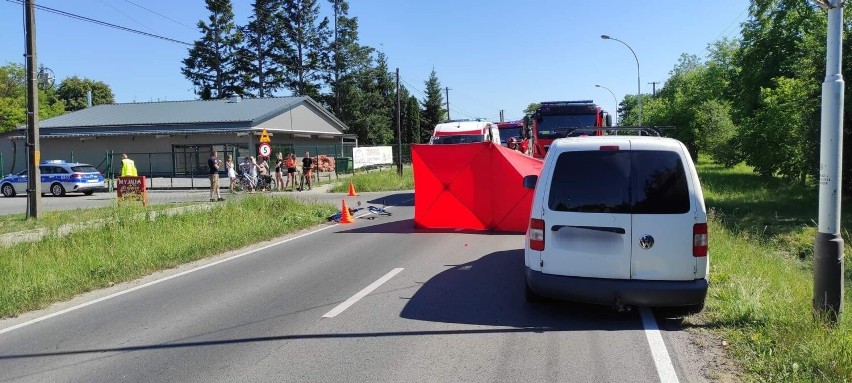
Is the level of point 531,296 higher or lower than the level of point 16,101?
lower

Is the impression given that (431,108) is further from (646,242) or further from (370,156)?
(646,242)

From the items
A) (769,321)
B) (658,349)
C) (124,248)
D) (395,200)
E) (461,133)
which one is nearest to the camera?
(658,349)

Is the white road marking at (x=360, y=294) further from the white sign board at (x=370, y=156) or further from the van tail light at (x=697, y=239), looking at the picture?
the white sign board at (x=370, y=156)

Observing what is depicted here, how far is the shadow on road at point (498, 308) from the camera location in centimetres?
633

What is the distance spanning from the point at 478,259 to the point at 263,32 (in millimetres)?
61130

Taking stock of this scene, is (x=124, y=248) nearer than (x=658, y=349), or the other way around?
(x=658, y=349)

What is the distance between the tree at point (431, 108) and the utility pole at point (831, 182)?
262ft

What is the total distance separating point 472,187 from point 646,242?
293 inches

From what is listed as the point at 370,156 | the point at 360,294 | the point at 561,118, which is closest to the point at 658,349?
the point at 360,294

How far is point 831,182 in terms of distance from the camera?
224 inches

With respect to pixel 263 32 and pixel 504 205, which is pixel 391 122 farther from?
pixel 504 205

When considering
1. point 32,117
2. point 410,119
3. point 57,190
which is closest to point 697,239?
point 32,117

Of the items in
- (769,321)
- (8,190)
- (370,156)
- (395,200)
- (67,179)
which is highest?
(370,156)

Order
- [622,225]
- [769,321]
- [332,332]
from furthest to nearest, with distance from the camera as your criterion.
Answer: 1. [332,332]
2. [622,225]
3. [769,321]
